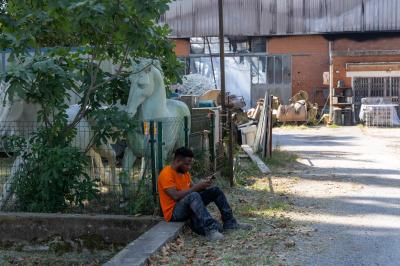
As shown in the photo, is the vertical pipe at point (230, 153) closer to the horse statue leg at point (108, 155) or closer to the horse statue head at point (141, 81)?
the horse statue leg at point (108, 155)

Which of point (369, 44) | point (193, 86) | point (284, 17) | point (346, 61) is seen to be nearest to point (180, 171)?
point (193, 86)

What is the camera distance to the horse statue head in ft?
26.3

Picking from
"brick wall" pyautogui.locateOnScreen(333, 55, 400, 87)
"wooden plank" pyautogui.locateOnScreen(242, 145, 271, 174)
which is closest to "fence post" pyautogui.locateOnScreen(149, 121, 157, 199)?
"wooden plank" pyautogui.locateOnScreen(242, 145, 271, 174)

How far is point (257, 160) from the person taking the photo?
42.4ft

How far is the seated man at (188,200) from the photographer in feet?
21.8

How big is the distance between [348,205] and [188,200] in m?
3.03

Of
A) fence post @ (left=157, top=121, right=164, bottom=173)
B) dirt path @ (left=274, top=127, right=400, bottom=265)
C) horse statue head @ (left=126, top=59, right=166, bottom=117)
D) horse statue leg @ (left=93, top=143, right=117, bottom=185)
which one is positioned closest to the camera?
dirt path @ (left=274, top=127, right=400, bottom=265)

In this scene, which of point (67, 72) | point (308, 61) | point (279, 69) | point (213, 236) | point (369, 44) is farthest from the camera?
point (279, 69)

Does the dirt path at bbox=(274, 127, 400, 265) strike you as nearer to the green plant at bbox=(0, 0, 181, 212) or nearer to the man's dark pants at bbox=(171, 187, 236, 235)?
the man's dark pants at bbox=(171, 187, 236, 235)

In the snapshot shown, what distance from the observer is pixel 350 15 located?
33.4 m

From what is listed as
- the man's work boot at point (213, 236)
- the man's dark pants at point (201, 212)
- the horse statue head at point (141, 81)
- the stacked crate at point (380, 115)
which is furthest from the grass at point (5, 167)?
the stacked crate at point (380, 115)

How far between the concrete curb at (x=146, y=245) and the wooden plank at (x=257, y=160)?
5.23m

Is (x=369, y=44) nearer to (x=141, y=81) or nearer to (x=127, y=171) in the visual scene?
(x=141, y=81)

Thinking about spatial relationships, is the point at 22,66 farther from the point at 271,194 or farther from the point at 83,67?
the point at 271,194
